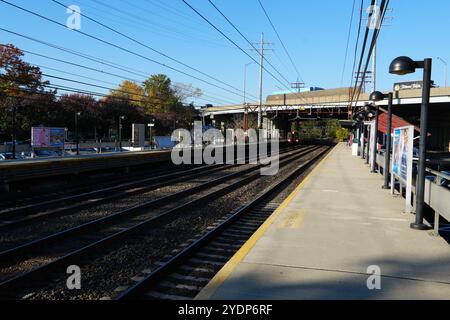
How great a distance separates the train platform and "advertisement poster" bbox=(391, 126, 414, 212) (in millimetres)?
657

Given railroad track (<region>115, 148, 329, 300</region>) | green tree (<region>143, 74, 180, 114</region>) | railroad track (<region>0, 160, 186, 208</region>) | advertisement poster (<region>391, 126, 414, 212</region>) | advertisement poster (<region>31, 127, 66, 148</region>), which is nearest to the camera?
railroad track (<region>115, 148, 329, 300</region>)

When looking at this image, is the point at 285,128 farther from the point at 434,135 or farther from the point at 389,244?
the point at 389,244

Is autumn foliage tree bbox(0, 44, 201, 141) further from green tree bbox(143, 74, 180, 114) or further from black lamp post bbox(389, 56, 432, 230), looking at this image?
black lamp post bbox(389, 56, 432, 230)

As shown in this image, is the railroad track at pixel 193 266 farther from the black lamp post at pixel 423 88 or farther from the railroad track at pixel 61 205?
the railroad track at pixel 61 205

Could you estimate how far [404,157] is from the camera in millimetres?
10008

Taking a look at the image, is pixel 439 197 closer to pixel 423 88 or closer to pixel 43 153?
pixel 423 88

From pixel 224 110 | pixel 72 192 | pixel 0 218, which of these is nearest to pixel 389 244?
pixel 0 218

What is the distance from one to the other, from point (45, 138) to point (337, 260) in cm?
3154

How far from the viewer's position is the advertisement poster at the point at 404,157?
9289 millimetres

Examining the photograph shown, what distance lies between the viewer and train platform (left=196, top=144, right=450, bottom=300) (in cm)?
469

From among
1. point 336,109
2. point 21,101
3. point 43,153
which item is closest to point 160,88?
point 336,109

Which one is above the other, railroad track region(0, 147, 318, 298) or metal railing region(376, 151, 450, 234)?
metal railing region(376, 151, 450, 234)

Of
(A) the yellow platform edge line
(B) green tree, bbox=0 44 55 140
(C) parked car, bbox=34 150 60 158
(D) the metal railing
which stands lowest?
(C) parked car, bbox=34 150 60 158

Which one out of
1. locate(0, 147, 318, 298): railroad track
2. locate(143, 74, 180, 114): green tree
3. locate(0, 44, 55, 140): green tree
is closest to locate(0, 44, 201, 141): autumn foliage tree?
locate(0, 44, 55, 140): green tree
